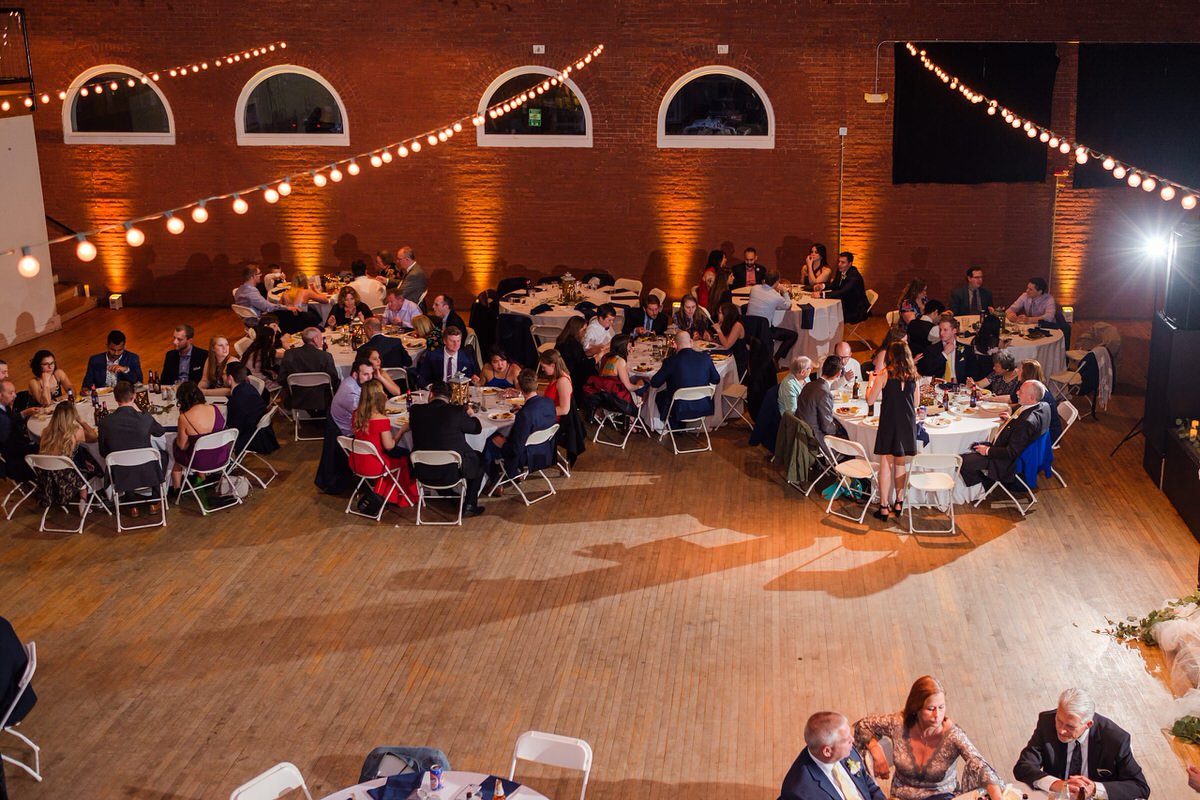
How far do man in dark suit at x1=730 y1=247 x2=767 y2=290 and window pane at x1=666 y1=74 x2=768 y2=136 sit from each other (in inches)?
73.5

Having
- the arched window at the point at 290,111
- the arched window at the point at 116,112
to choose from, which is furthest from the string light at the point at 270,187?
the arched window at the point at 290,111

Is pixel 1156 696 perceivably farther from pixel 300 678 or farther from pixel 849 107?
pixel 849 107

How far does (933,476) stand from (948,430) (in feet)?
1.70

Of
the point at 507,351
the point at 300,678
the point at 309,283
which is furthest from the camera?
the point at 309,283

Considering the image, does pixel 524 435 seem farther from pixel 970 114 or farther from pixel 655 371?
pixel 970 114

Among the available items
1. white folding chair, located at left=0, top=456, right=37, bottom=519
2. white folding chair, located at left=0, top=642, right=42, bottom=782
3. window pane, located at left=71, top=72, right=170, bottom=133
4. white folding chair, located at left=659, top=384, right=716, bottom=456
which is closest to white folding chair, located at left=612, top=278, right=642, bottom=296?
white folding chair, located at left=659, top=384, right=716, bottom=456

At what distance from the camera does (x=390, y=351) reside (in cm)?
1154

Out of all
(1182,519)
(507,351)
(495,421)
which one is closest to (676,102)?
(507,351)

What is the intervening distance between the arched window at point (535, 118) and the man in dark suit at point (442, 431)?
24.4ft

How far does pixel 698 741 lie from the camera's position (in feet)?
21.8

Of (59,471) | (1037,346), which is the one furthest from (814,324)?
(59,471)

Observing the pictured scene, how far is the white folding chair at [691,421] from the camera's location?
1063 centimetres

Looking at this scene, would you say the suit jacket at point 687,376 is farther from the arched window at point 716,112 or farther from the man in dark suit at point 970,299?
the arched window at point 716,112

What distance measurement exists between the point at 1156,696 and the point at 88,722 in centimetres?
608
